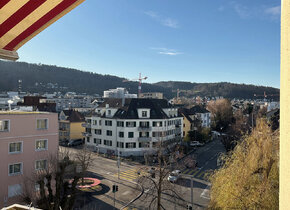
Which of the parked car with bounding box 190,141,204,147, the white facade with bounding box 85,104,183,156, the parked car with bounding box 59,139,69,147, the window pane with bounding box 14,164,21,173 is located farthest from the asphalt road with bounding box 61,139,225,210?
the parked car with bounding box 59,139,69,147

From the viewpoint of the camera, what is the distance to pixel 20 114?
955 inches

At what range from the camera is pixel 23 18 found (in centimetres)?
363

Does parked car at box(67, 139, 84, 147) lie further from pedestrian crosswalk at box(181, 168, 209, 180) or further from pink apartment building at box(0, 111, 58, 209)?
pedestrian crosswalk at box(181, 168, 209, 180)

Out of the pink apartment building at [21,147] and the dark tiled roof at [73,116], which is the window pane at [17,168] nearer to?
the pink apartment building at [21,147]

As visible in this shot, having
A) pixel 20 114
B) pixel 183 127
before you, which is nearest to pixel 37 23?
pixel 20 114

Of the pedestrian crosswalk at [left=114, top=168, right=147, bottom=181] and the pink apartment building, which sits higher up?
the pink apartment building

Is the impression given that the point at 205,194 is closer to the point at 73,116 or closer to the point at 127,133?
the point at 127,133

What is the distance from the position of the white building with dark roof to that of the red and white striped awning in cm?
3963

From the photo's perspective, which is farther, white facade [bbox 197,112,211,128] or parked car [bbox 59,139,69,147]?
white facade [bbox 197,112,211,128]

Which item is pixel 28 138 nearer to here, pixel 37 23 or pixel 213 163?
pixel 37 23

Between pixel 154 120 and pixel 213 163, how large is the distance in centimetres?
1414

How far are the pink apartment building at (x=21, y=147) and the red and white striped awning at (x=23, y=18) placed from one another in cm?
2119

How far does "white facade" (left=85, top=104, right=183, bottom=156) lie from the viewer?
149ft

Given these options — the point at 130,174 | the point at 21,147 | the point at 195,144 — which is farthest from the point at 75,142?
the point at 21,147
